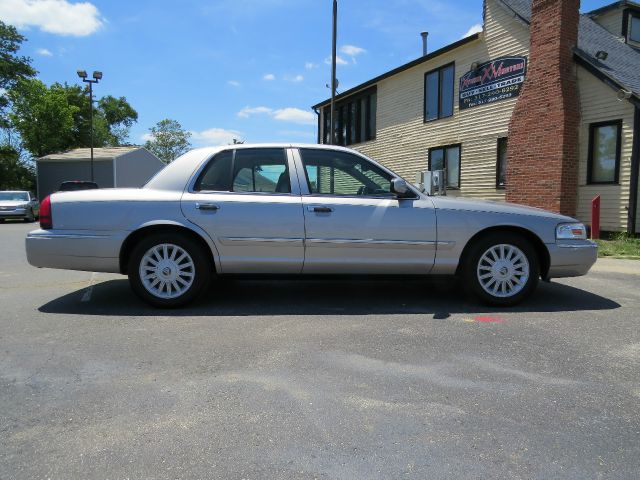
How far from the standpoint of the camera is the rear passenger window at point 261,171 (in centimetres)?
496

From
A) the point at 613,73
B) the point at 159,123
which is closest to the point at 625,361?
the point at 613,73

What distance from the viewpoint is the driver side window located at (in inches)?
196

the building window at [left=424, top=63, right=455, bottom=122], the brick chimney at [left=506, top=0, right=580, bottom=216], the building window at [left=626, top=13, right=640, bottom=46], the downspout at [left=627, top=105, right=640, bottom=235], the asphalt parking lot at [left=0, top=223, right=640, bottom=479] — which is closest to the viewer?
the asphalt parking lot at [left=0, top=223, right=640, bottom=479]

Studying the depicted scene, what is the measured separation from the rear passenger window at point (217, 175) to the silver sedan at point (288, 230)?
0.03ft

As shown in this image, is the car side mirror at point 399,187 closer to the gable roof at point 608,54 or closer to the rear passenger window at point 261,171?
the rear passenger window at point 261,171

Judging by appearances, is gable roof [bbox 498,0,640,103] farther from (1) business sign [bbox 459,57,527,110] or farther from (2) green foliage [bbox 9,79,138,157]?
(2) green foliage [bbox 9,79,138,157]

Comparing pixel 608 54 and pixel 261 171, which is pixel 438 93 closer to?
pixel 608 54

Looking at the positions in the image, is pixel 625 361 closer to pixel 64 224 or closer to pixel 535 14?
pixel 64 224

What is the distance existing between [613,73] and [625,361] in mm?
10461

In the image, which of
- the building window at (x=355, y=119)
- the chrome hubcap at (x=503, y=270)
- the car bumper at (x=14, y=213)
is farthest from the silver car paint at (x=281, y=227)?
the car bumper at (x=14, y=213)

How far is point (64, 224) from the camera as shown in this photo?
4789 mm

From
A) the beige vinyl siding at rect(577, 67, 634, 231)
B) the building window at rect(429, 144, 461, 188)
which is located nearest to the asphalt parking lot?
the beige vinyl siding at rect(577, 67, 634, 231)

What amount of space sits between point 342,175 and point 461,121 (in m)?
11.8

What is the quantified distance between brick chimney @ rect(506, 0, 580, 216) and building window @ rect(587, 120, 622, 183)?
391 mm
